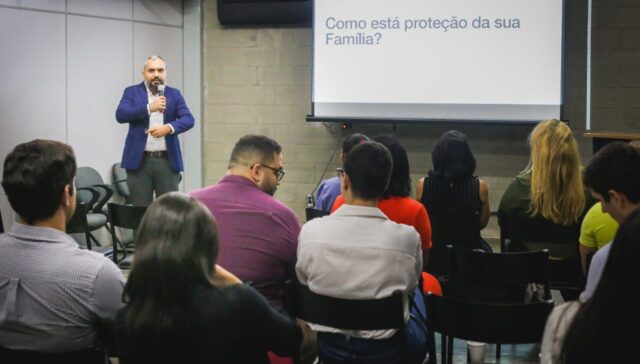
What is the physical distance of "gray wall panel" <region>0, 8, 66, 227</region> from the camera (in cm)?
634

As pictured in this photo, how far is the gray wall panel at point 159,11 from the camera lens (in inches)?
288

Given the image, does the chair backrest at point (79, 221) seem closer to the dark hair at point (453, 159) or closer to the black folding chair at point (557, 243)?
the dark hair at point (453, 159)

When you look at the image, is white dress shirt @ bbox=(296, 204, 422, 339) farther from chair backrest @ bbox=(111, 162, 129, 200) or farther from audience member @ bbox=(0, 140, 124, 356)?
chair backrest @ bbox=(111, 162, 129, 200)

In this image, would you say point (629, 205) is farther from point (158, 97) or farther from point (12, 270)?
point (158, 97)

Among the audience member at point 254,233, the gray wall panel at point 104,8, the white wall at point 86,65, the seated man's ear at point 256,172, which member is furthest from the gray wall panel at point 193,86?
the audience member at point 254,233

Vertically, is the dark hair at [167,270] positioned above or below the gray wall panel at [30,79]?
below

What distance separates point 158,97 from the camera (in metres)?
6.01

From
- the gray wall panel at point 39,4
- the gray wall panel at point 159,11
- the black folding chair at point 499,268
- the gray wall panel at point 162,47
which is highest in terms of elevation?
the gray wall panel at point 159,11

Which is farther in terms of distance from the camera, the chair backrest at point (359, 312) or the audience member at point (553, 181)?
the audience member at point (553, 181)

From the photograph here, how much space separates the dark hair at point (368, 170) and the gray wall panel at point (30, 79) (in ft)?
14.2

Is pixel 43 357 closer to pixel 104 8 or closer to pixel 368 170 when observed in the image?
pixel 368 170

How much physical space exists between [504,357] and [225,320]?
2.54m

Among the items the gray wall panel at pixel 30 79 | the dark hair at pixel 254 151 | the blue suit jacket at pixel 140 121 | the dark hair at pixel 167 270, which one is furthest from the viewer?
the gray wall panel at pixel 30 79

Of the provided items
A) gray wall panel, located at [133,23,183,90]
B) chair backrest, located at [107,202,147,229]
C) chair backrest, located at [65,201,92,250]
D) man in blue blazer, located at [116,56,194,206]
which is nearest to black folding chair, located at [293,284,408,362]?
chair backrest, located at [107,202,147,229]
